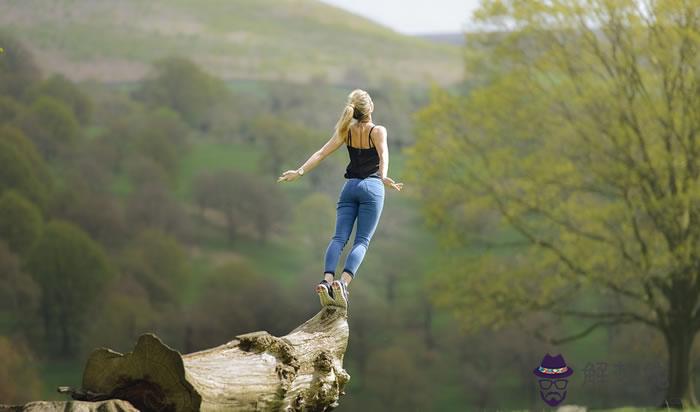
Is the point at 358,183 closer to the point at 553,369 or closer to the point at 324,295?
the point at 324,295

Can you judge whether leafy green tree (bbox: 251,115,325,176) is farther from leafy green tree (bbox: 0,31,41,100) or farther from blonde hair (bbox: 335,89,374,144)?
blonde hair (bbox: 335,89,374,144)

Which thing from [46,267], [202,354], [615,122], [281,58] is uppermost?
[281,58]

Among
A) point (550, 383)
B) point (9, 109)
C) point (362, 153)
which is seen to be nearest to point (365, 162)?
point (362, 153)

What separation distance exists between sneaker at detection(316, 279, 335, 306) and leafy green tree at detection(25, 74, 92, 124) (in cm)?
2829

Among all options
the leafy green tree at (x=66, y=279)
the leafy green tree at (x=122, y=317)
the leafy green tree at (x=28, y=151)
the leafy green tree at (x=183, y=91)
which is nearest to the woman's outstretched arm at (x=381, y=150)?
the leafy green tree at (x=122, y=317)

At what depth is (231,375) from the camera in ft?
22.6

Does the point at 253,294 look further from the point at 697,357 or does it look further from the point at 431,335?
the point at 697,357

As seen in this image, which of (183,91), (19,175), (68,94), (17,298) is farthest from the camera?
(183,91)

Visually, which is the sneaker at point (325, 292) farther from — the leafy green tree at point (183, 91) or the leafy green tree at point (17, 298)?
the leafy green tree at point (183, 91)

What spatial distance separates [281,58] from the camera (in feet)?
136

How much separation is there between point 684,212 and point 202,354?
1391 cm

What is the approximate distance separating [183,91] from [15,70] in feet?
24.3

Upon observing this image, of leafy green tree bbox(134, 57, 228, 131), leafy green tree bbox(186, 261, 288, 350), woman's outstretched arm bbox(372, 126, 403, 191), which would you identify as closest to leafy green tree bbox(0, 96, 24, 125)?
leafy green tree bbox(134, 57, 228, 131)

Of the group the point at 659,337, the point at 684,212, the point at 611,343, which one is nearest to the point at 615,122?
the point at 684,212
